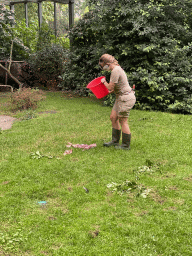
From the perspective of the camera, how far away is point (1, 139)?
18.6 feet

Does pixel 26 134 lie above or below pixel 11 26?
below

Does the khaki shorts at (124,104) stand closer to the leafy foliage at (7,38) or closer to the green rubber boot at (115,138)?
the green rubber boot at (115,138)

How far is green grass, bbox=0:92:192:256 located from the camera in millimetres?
2650

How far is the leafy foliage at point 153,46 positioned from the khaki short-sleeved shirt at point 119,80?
3351mm

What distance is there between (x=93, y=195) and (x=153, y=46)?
5872 millimetres

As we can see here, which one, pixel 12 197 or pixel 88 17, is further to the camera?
pixel 88 17

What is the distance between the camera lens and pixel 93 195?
11.4 feet

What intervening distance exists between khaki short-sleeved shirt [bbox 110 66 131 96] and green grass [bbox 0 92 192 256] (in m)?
1.08

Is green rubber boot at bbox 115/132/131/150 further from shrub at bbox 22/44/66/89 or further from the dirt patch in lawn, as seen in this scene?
shrub at bbox 22/44/66/89

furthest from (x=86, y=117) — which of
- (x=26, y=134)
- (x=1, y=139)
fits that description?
(x=1, y=139)

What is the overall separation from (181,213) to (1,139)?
3.91 metres

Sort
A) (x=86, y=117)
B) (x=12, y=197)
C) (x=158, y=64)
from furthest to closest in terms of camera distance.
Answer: (x=158, y=64), (x=86, y=117), (x=12, y=197)

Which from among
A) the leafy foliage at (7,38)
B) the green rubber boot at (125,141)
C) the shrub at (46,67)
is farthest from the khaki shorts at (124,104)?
the leafy foliage at (7,38)

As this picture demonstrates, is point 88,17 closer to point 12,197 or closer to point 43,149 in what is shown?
point 43,149
